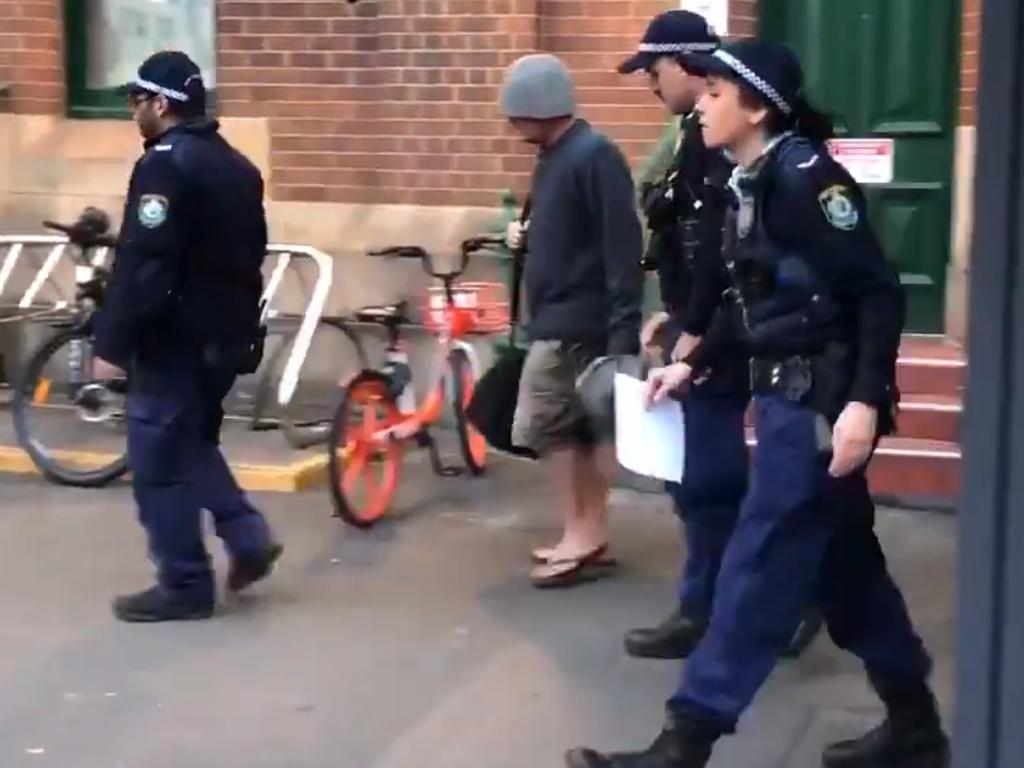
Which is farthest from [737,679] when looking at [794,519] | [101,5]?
[101,5]

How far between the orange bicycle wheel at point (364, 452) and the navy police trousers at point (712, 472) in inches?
84.8

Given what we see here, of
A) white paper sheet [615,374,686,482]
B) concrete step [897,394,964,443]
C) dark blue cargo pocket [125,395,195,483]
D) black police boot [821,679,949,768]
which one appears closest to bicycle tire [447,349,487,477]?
concrete step [897,394,964,443]

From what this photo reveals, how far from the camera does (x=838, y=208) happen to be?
425 cm

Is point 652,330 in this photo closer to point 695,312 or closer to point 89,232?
point 695,312

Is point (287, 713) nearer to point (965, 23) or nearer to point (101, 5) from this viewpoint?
point (965, 23)

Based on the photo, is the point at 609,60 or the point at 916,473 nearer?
the point at 916,473

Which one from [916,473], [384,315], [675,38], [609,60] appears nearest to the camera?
[675,38]

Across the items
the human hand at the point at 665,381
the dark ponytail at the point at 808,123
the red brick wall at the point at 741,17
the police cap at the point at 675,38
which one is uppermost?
the red brick wall at the point at 741,17

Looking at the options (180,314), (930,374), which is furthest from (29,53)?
(930,374)

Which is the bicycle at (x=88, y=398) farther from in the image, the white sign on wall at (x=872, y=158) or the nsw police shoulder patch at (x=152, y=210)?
the white sign on wall at (x=872, y=158)

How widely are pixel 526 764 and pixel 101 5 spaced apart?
7.04 m

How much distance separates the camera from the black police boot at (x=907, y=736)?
15.2 ft

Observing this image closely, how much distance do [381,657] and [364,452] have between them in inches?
70.1

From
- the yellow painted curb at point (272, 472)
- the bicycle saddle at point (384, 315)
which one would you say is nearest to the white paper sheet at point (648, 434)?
the bicycle saddle at point (384, 315)
